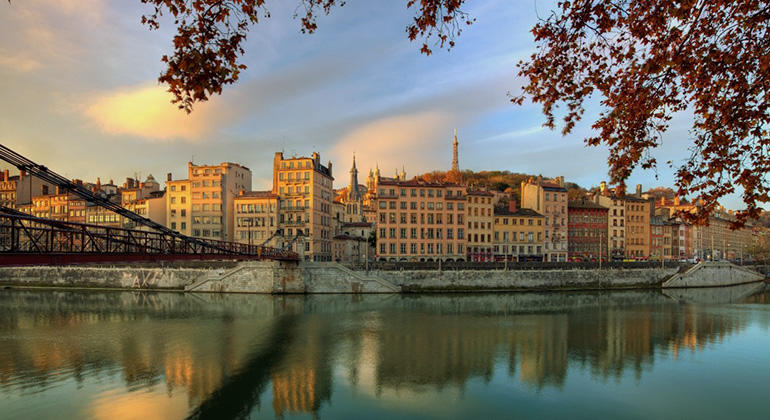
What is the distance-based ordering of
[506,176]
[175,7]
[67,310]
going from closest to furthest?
[175,7] < [67,310] < [506,176]

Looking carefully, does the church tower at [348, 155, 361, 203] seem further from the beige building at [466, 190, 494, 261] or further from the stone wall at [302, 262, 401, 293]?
the stone wall at [302, 262, 401, 293]

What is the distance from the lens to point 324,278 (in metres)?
48.1

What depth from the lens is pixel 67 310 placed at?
39625 mm

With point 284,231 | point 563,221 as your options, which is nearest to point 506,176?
point 563,221

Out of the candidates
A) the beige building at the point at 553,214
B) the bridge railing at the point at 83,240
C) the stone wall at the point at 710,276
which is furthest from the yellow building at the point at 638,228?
the bridge railing at the point at 83,240

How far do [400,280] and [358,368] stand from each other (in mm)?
28093

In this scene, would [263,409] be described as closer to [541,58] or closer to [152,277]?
[541,58]

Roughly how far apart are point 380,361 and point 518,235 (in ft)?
168

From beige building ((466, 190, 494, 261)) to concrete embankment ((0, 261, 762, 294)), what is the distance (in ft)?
48.4

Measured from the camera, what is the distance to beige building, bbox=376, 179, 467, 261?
6366 centimetres

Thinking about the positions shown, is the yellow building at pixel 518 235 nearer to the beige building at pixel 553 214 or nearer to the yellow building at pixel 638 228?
the beige building at pixel 553 214

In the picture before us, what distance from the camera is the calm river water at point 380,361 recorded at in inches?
680

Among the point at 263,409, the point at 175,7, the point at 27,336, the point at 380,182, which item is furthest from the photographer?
the point at 380,182

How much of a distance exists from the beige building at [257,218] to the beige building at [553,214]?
3928 centimetres
